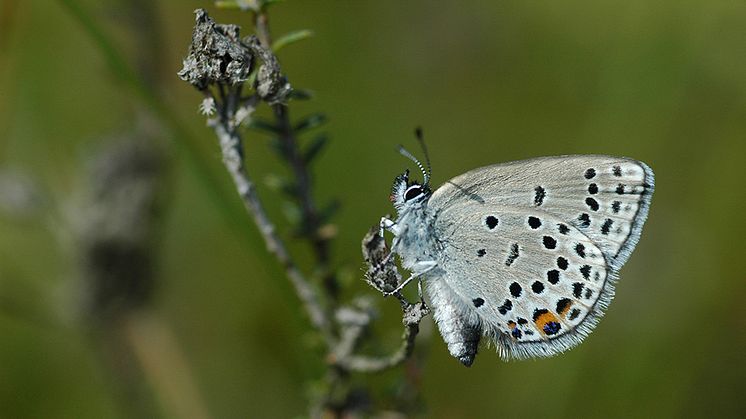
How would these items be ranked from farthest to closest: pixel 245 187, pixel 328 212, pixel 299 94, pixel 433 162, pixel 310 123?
pixel 433 162 < pixel 328 212 < pixel 310 123 < pixel 299 94 < pixel 245 187

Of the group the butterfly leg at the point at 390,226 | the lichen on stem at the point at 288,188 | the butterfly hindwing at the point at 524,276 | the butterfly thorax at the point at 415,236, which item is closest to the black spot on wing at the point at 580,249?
the butterfly hindwing at the point at 524,276

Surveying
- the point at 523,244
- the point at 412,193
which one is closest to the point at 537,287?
the point at 523,244

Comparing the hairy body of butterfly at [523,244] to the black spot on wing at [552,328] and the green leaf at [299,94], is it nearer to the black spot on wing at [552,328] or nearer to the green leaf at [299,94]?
the black spot on wing at [552,328]

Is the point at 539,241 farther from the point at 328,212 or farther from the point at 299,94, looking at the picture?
the point at 299,94

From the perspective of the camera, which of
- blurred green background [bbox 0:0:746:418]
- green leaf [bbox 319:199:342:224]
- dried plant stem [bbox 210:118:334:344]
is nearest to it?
dried plant stem [bbox 210:118:334:344]

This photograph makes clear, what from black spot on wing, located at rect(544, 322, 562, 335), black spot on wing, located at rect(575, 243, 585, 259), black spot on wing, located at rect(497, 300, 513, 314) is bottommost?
black spot on wing, located at rect(544, 322, 562, 335)

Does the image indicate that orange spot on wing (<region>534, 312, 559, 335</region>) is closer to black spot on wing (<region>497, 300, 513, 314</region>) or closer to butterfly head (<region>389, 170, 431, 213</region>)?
black spot on wing (<region>497, 300, 513, 314</region>)

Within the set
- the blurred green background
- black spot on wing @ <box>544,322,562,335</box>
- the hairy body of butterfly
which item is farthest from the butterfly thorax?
the blurred green background
